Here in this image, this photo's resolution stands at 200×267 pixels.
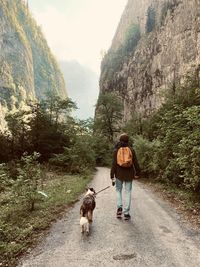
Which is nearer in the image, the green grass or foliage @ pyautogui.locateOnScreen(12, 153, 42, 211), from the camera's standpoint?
the green grass

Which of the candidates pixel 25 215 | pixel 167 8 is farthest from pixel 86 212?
pixel 167 8

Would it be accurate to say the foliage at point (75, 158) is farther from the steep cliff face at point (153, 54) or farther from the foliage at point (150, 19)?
the foliage at point (150, 19)

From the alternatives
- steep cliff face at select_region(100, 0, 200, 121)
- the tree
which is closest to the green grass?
steep cliff face at select_region(100, 0, 200, 121)

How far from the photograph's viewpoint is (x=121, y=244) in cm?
745

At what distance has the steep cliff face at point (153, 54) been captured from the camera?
6625 centimetres

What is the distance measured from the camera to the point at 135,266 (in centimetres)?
621

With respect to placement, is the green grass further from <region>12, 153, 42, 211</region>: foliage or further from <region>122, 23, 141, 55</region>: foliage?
<region>122, 23, 141, 55</region>: foliage

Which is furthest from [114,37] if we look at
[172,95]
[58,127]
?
[172,95]

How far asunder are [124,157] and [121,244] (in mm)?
2729

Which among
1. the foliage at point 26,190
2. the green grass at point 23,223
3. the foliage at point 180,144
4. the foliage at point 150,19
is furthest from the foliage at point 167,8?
the foliage at point 26,190

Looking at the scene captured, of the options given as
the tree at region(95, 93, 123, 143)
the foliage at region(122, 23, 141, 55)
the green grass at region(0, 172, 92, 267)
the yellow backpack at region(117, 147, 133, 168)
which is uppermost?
the foliage at region(122, 23, 141, 55)

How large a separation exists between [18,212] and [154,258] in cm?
593

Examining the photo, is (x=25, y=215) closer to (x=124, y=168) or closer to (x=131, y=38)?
(x=124, y=168)

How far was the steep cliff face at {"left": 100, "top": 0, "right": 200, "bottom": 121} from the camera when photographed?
66250 millimetres
